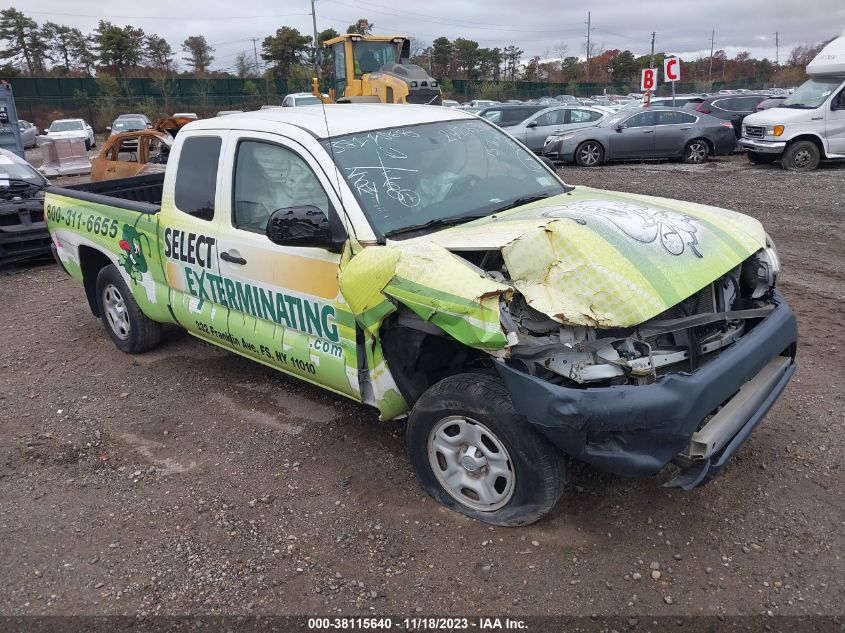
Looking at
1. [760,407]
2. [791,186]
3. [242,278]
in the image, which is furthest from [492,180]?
[791,186]

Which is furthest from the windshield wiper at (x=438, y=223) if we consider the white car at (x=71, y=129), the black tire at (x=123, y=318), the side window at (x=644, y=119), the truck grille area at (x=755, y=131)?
the white car at (x=71, y=129)

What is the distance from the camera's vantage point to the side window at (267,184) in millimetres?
3832

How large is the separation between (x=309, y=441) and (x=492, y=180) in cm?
199

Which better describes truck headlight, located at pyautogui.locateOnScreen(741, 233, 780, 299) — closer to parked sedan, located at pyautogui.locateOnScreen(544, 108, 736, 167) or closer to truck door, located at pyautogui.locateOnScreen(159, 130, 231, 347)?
truck door, located at pyautogui.locateOnScreen(159, 130, 231, 347)

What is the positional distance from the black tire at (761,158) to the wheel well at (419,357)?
13930mm

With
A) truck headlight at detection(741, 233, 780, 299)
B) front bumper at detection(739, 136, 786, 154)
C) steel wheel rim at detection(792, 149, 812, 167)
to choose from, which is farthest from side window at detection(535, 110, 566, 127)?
truck headlight at detection(741, 233, 780, 299)

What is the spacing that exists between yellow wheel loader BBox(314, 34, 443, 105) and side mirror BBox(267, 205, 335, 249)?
1158 centimetres

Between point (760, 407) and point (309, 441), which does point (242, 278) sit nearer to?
point (309, 441)

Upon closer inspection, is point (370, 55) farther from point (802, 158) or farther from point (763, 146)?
point (802, 158)

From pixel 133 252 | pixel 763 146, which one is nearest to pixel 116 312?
pixel 133 252

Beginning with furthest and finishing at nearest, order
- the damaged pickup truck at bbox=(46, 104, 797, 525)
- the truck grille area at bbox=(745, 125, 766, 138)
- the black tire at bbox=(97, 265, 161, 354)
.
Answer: the truck grille area at bbox=(745, 125, 766, 138)
the black tire at bbox=(97, 265, 161, 354)
the damaged pickup truck at bbox=(46, 104, 797, 525)

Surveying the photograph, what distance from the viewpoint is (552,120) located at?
1798 cm

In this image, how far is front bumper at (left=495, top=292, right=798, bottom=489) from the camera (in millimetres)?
2779

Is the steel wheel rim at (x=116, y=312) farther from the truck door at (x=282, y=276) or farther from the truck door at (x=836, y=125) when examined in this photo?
the truck door at (x=836, y=125)
